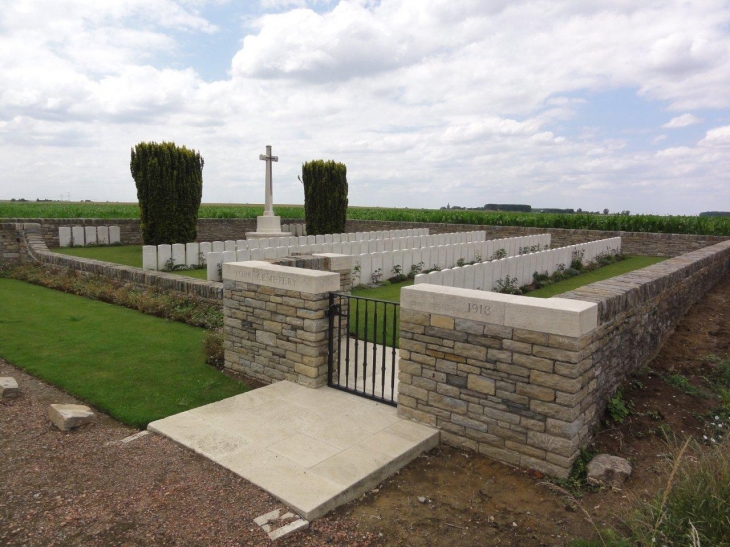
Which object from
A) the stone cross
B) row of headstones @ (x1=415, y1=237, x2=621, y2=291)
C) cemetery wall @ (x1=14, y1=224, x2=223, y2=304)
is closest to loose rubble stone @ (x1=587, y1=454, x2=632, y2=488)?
row of headstones @ (x1=415, y1=237, x2=621, y2=291)

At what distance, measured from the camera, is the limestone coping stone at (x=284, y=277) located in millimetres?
5500

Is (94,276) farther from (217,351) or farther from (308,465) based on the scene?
(308,465)

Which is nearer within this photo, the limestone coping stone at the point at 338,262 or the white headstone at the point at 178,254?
the limestone coping stone at the point at 338,262

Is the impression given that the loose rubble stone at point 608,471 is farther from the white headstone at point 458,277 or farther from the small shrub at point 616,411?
the white headstone at point 458,277

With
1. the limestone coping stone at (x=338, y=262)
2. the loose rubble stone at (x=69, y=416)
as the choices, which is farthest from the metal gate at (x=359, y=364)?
the loose rubble stone at (x=69, y=416)

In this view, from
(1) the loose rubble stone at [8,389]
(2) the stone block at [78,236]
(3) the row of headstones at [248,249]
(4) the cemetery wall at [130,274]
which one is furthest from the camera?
(2) the stone block at [78,236]

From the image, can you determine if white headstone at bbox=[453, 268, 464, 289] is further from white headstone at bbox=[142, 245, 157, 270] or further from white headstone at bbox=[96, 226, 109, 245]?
white headstone at bbox=[96, 226, 109, 245]

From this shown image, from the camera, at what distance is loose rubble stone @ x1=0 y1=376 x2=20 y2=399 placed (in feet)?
18.0

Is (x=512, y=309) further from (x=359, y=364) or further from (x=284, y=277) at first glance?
(x=359, y=364)

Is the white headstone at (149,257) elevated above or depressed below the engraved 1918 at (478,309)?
below

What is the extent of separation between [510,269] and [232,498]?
9.37 meters

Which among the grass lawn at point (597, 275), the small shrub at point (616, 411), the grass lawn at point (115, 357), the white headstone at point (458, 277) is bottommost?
the grass lawn at point (115, 357)

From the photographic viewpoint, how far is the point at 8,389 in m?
5.50

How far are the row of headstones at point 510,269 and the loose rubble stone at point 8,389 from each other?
5.21 metres
